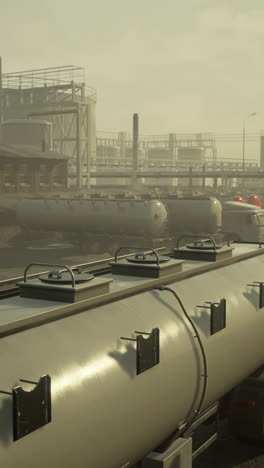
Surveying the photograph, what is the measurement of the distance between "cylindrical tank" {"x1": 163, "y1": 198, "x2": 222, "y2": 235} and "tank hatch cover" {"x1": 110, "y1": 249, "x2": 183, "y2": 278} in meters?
25.8

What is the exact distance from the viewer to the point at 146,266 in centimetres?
790

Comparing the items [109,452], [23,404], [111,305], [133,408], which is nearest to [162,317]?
[111,305]

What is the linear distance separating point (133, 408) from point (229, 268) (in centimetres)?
409

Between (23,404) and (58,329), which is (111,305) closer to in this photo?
(58,329)

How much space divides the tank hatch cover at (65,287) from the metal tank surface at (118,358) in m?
0.02

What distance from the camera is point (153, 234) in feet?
109

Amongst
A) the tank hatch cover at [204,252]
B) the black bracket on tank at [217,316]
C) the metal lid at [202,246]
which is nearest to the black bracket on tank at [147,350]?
the black bracket on tank at [217,316]

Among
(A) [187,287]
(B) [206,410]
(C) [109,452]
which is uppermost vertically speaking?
(A) [187,287]

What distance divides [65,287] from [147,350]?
3.83ft

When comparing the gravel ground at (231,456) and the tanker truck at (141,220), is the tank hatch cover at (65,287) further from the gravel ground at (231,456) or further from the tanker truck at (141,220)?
the tanker truck at (141,220)

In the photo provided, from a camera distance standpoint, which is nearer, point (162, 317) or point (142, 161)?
point (162, 317)

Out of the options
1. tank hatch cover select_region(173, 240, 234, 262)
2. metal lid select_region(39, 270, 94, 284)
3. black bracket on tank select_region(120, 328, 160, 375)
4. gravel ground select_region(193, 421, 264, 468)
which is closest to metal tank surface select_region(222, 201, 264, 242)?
tank hatch cover select_region(173, 240, 234, 262)

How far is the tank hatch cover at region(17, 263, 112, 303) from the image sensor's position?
6.24 m

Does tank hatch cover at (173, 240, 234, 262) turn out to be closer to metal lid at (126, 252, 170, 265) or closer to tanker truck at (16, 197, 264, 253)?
metal lid at (126, 252, 170, 265)
